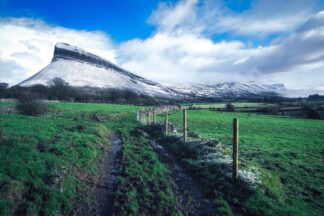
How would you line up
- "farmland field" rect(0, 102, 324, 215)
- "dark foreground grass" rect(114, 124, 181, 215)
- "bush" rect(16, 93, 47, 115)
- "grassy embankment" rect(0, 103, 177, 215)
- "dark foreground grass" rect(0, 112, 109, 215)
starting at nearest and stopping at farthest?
1. "dark foreground grass" rect(0, 112, 109, 215)
2. "grassy embankment" rect(0, 103, 177, 215)
3. "farmland field" rect(0, 102, 324, 215)
4. "dark foreground grass" rect(114, 124, 181, 215)
5. "bush" rect(16, 93, 47, 115)

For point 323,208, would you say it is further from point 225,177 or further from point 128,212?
point 128,212

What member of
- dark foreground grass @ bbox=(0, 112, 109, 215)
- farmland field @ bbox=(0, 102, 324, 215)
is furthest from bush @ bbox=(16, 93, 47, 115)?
dark foreground grass @ bbox=(0, 112, 109, 215)

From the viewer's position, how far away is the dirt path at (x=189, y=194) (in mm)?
7953

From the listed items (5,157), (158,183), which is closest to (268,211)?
(158,183)

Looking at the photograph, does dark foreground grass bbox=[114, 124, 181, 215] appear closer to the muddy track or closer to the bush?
the muddy track

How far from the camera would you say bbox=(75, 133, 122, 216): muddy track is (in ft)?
25.3

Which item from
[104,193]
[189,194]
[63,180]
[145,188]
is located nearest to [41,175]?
[63,180]

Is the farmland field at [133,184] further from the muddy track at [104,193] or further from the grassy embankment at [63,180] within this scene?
the muddy track at [104,193]

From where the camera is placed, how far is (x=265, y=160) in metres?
14.7

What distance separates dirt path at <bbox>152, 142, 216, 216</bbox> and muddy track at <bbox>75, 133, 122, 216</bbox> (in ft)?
9.88

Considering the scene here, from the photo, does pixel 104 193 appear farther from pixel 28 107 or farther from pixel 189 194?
pixel 28 107

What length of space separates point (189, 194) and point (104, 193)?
3.86 meters

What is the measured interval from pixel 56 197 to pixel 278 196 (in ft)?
30.5

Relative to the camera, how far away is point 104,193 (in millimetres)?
9086
